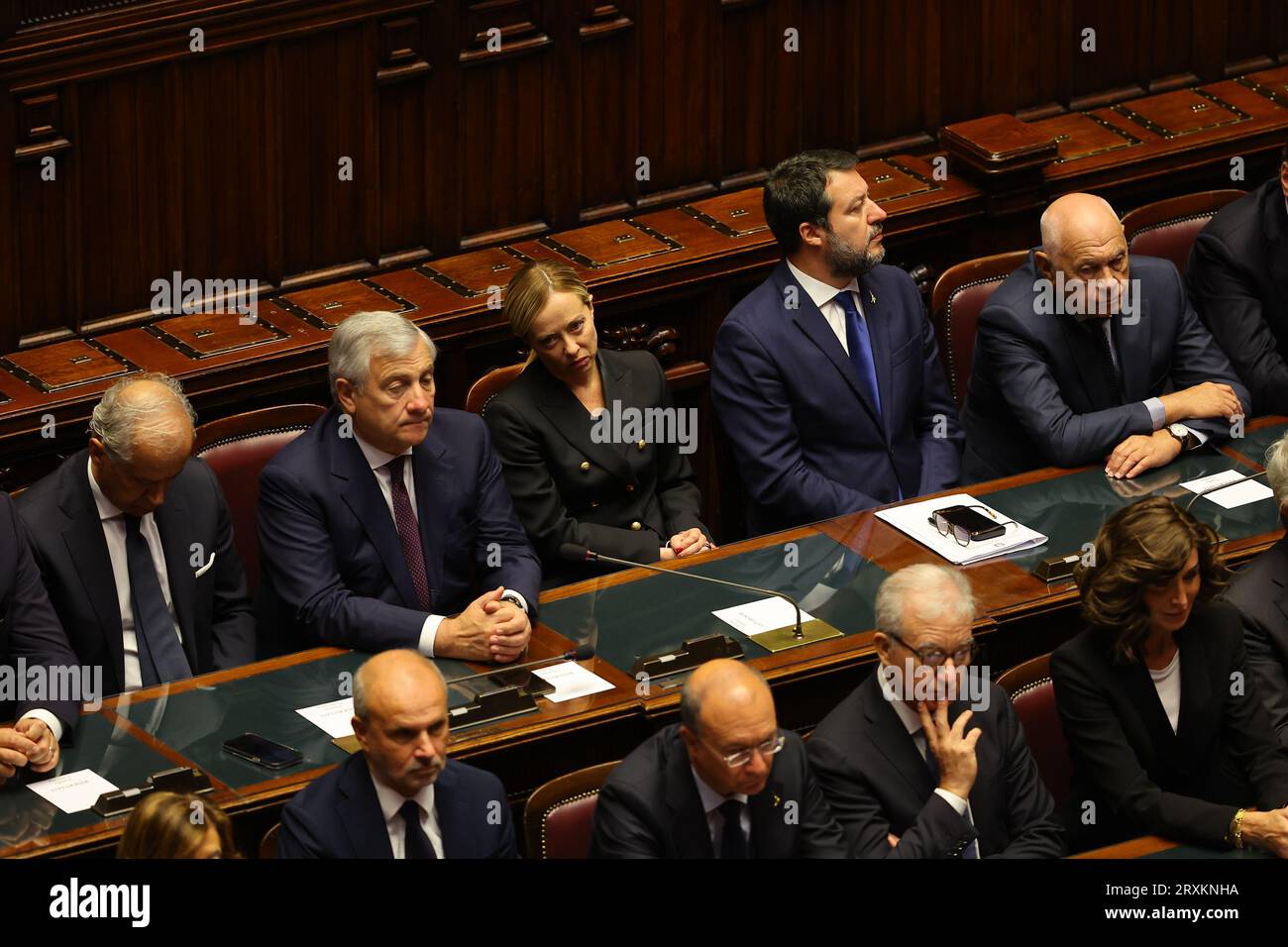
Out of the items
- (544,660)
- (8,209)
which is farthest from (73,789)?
(8,209)

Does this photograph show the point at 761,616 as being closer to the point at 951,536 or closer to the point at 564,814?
the point at 951,536

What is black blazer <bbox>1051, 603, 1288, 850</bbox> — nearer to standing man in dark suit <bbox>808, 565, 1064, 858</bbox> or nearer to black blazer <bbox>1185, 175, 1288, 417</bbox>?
standing man in dark suit <bbox>808, 565, 1064, 858</bbox>

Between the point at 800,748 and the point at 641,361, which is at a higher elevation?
the point at 641,361

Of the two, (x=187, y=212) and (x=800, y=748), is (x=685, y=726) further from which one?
(x=187, y=212)

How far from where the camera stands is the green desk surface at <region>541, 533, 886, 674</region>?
200 inches

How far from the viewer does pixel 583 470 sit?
573 cm

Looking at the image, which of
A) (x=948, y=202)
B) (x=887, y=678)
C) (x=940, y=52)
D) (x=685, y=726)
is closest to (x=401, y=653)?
(x=685, y=726)

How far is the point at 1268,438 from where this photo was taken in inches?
233

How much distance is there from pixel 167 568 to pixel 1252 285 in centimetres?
296

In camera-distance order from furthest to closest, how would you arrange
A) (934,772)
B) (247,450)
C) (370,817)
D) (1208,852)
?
(247,450) → (934,772) → (1208,852) → (370,817)

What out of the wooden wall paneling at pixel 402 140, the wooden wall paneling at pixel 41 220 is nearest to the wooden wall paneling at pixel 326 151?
the wooden wall paneling at pixel 402 140

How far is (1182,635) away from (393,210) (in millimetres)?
2568

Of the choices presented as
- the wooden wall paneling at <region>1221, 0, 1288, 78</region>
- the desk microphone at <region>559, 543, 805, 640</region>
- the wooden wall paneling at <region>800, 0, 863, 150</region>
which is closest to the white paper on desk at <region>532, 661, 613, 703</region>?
the desk microphone at <region>559, 543, 805, 640</region>

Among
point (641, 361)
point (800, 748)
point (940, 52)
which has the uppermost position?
point (940, 52)
